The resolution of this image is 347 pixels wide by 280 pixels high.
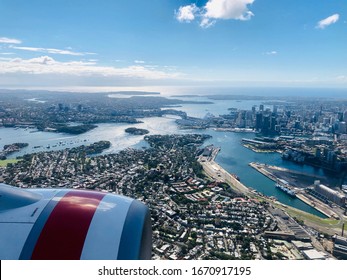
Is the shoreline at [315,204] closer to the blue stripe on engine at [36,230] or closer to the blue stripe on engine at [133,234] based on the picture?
the blue stripe on engine at [133,234]

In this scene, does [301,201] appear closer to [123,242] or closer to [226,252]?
[226,252]

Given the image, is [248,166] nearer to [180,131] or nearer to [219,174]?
[219,174]

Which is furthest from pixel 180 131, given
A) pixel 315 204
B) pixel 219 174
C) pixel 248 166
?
pixel 315 204

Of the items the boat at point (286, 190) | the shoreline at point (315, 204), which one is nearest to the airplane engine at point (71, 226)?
the shoreline at point (315, 204)

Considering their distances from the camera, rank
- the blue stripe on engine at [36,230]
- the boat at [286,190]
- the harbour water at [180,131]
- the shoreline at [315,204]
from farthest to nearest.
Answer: the harbour water at [180,131], the boat at [286,190], the shoreline at [315,204], the blue stripe on engine at [36,230]

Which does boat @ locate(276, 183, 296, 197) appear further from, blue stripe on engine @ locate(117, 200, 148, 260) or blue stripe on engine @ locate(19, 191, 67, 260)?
blue stripe on engine @ locate(19, 191, 67, 260)

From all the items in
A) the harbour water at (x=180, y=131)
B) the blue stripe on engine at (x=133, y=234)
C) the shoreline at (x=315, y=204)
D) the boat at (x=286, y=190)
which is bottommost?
the harbour water at (x=180, y=131)

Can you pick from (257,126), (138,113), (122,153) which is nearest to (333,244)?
(122,153)

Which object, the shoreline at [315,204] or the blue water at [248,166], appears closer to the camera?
the shoreline at [315,204]
